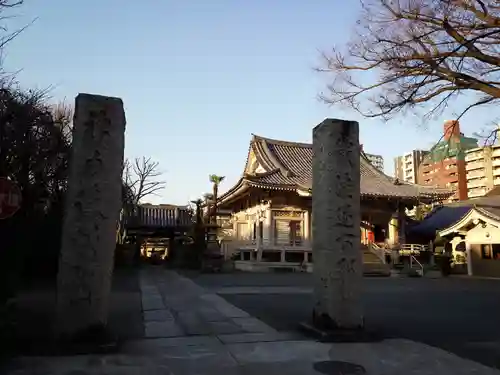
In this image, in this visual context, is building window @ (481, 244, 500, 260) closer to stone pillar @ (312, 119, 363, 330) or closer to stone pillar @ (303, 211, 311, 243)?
stone pillar @ (303, 211, 311, 243)

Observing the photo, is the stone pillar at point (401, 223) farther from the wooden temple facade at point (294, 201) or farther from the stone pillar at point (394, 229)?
the stone pillar at point (394, 229)

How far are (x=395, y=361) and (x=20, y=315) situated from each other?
6845 millimetres

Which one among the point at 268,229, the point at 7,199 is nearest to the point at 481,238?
the point at 268,229

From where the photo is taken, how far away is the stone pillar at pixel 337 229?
22.2ft

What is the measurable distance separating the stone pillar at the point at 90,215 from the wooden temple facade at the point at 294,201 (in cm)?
1924

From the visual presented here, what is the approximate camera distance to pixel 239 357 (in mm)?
5598

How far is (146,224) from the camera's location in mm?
40156

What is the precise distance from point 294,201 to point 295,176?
1.79m

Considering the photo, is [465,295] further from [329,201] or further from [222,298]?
[329,201]

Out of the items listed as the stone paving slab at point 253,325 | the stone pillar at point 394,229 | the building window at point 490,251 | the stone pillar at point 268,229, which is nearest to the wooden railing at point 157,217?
the stone pillar at point 268,229

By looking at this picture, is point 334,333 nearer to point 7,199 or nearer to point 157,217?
point 7,199

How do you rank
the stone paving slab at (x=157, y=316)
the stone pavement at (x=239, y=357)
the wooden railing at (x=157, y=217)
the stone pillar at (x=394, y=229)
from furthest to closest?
the wooden railing at (x=157, y=217), the stone pillar at (x=394, y=229), the stone paving slab at (x=157, y=316), the stone pavement at (x=239, y=357)

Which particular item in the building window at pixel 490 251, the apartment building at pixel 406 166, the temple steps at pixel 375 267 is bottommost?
the temple steps at pixel 375 267

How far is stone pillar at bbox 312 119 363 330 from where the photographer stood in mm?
6773
